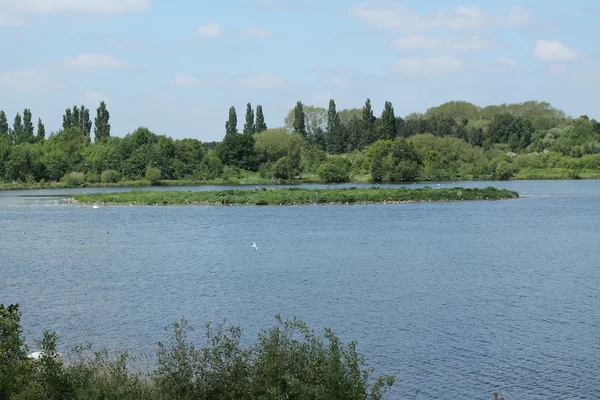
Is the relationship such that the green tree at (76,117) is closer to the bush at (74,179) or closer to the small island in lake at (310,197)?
the bush at (74,179)

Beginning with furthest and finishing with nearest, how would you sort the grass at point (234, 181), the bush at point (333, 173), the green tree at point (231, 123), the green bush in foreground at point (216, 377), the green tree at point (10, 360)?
the green tree at point (231, 123) < the grass at point (234, 181) < the bush at point (333, 173) < the green tree at point (10, 360) < the green bush in foreground at point (216, 377)

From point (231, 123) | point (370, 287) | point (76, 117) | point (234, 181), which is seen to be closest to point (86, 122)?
point (76, 117)

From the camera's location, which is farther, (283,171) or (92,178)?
(283,171)

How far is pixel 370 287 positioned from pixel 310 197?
49601mm

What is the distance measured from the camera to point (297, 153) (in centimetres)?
16288

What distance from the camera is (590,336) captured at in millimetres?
23922

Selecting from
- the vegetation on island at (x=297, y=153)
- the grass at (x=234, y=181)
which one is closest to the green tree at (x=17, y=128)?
the vegetation on island at (x=297, y=153)

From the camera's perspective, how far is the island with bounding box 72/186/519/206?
271 ft

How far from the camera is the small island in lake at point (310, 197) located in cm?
8262

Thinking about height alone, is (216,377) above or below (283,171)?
below

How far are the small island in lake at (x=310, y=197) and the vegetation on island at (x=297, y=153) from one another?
164 feet

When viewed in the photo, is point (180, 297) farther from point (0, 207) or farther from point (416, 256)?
point (0, 207)

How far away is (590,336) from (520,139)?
166892mm

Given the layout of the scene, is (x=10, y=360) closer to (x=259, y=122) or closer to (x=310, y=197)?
(x=310, y=197)
